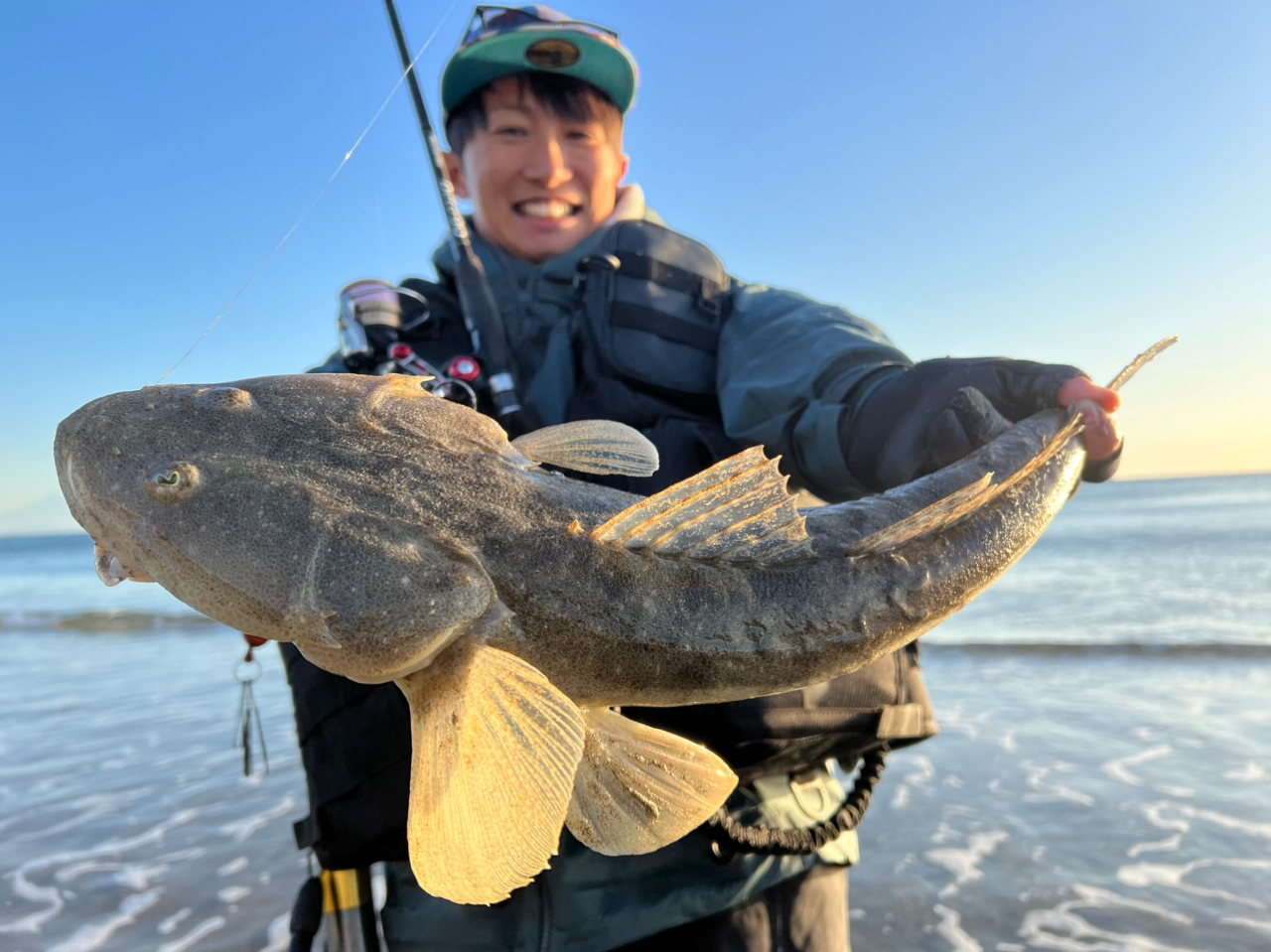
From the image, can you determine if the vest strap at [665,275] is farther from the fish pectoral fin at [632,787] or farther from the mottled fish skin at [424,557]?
the fish pectoral fin at [632,787]

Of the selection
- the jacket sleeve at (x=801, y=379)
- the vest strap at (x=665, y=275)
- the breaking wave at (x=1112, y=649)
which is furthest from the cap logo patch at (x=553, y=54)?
the breaking wave at (x=1112, y=649)

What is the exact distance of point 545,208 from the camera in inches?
137

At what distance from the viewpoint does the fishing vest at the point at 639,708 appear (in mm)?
2250

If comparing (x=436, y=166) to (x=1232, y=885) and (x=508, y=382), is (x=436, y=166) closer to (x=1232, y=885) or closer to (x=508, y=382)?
(x=508, y=382)

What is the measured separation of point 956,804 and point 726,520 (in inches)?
201

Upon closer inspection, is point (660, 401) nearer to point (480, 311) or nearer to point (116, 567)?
point (480, 311)

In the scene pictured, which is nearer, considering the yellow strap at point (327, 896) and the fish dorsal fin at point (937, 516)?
the fish dorsal fin at point (937, 516)

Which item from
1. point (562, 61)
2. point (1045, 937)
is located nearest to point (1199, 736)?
point (1045, 937)

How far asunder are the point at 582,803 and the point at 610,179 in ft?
9.99

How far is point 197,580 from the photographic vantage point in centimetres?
141

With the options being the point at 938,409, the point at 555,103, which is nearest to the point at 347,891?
the point at 938,409

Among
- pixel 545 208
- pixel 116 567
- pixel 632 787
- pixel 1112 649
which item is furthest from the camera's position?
pixel 1112 649

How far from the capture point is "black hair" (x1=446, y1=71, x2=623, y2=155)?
3318 mm

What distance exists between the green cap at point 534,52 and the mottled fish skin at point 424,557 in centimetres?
230
